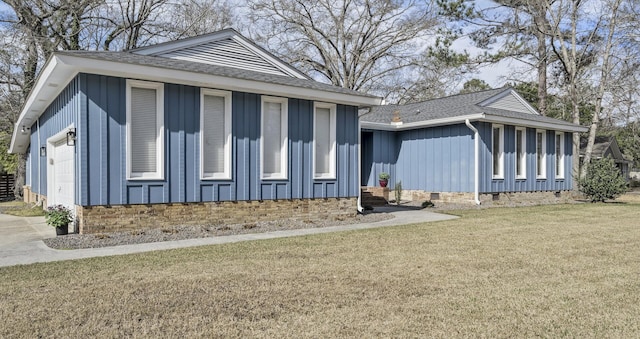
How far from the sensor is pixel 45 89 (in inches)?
390

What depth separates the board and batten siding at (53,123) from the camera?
8297mm

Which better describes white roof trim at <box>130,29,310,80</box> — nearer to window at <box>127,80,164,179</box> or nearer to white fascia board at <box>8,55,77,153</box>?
window at <box>127,80,164,179</box>

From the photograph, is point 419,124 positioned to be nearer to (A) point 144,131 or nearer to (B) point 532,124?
(B) point 532,124

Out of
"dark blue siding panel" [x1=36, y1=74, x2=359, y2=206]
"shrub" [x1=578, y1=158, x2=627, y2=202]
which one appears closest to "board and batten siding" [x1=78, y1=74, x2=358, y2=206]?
"dark blue siding panel" [x1=36, y1=74, x2=359, y2=206]

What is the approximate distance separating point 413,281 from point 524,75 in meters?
22.1

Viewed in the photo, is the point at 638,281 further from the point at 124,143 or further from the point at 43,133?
the point at 43,133

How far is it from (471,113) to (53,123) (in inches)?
475

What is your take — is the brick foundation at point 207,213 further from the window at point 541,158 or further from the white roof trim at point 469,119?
the window at point 541,158

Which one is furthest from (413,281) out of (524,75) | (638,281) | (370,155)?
(524,75)

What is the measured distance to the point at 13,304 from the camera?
4.14 metres

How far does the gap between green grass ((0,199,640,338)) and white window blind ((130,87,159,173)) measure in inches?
96.5

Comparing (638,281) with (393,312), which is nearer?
(393,312)

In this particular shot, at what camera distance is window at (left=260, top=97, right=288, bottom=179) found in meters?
10.0

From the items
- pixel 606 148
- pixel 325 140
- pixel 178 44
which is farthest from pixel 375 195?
pixel 606 148
